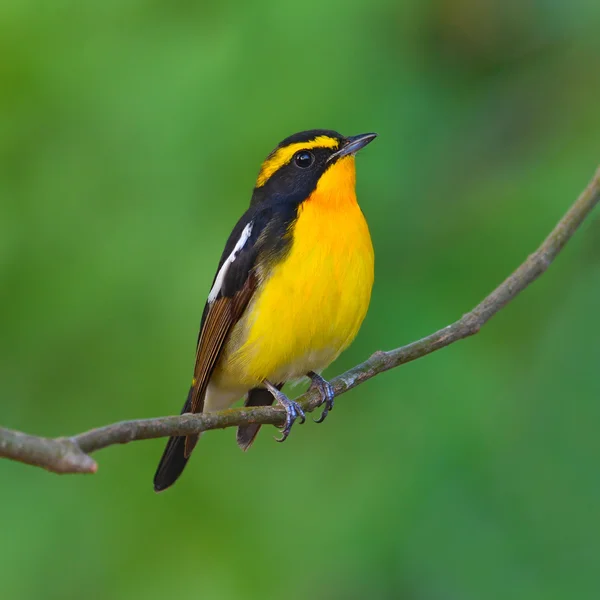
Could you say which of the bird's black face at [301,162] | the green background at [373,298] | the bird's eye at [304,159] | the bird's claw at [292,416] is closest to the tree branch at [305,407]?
the bird's claw at [292,416]

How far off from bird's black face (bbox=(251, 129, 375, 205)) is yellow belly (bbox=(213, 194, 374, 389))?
5.1 inches

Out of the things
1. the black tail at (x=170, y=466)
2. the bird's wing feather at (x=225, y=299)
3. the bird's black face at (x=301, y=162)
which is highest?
the bird's black face at (x=301, y=162)

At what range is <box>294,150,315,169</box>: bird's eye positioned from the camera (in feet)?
12.5

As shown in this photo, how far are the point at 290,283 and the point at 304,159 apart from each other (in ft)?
2.12

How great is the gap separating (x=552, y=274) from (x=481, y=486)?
2.72 ft

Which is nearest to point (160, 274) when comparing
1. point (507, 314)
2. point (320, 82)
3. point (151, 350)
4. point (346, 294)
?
point (151, 350)

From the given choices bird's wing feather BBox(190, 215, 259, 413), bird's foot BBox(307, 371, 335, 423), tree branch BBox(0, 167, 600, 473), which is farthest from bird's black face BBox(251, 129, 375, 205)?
tree branch BBox(0, 167, 600, 473)

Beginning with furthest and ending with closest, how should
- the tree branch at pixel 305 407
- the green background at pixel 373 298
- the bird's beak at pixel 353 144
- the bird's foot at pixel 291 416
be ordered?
the bird's beak at pixel 353 144
the bird's foot at pixel 291 416
the green background at pixel 373 298
the tree branch at pixel 305 407

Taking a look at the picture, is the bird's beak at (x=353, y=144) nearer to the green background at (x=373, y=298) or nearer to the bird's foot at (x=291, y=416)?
the green background at (x=373, y=298)

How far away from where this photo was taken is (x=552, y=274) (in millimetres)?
3338

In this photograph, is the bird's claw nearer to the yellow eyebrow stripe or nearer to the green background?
the green background

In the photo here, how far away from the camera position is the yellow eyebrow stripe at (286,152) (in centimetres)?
375

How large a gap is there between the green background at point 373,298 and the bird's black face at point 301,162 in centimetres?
9

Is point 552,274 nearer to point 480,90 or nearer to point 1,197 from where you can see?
point 480,90
